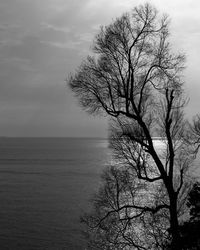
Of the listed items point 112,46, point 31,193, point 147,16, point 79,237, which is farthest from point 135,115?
point 31,193

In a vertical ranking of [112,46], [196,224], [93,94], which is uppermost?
[112,46]

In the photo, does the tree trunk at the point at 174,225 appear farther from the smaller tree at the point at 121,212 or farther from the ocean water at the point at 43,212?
the ocean water at the point at 43,212

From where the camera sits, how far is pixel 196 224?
1362 centimetres

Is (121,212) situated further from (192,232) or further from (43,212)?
(43,212)

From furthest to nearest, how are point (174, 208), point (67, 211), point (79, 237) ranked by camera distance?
point (67, 211) < point (79, 237) < point (174, 208)

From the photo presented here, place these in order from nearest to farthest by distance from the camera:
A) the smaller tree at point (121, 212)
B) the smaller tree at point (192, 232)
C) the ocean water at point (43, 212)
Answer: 1. the smaller tree at point (192, 232)
2. the smaller tree at point (121, 212)
3. the ocean water at point (43, 212)

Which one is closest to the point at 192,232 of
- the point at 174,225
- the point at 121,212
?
the point at 174,225

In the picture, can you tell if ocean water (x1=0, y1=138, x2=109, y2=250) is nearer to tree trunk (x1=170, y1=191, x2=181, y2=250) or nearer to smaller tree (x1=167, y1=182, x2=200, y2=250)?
smaller tree (x1=167, y1=182, x2=200, y2=250)

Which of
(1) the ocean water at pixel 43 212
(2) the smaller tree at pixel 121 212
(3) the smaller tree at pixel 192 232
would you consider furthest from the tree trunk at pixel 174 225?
(1) the ocean water at pixel 43 212

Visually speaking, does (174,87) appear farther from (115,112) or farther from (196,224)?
(196,224)

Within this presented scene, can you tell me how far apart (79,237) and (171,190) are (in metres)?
40.2

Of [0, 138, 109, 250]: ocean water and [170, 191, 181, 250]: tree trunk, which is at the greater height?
[170, 191, 181, 250]: tree trunk

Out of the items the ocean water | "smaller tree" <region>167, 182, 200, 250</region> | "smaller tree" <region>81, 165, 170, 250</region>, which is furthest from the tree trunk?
the ocean water

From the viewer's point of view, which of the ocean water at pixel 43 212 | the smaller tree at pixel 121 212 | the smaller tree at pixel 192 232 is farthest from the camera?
the ocean water at pixel 43 212
